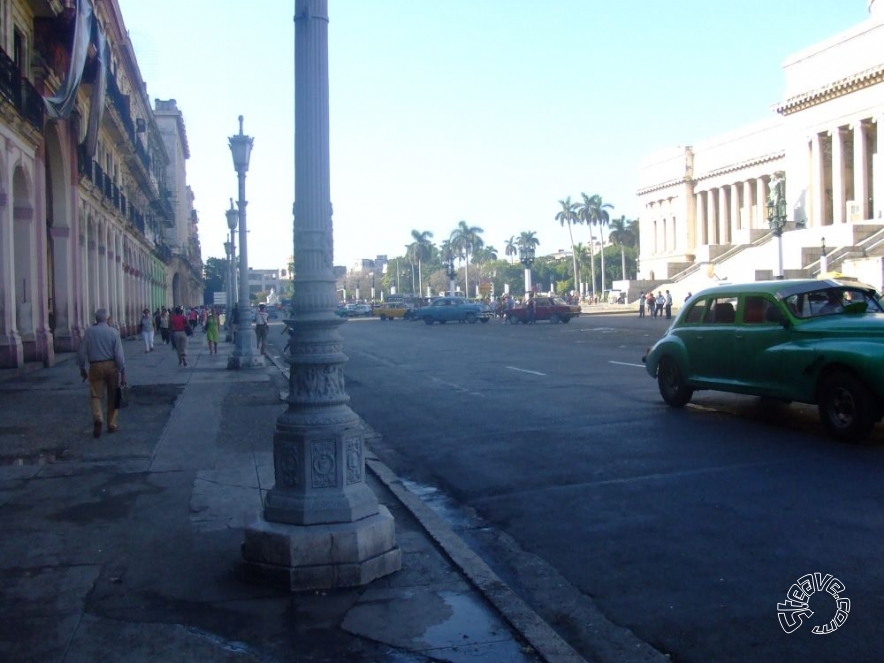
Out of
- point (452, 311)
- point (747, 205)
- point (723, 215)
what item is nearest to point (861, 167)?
point (747, 205)

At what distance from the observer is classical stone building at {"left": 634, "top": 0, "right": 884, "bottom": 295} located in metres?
60.1

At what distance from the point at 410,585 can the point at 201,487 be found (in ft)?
12.4

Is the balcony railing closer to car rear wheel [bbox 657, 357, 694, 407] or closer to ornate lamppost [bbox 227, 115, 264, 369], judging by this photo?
ornate lamppost [bbox 227, 115, 264, 369]

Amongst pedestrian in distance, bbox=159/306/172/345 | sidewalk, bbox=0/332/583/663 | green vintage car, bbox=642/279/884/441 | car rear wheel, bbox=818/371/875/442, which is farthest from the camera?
pedestrian in distance, bbox=159/306/172/345

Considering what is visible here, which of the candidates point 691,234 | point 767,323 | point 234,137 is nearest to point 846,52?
point 691,234

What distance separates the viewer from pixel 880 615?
4957mm

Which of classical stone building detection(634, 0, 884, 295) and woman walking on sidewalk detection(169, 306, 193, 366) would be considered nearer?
woman walking on sidewalk detection(169, 306, 193, 366)

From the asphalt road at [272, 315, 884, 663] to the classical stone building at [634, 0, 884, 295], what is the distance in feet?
129

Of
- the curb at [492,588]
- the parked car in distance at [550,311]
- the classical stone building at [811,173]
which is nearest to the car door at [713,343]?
the curb at [492,588]

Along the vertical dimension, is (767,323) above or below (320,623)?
above

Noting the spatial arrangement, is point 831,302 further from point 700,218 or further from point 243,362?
point 700,218

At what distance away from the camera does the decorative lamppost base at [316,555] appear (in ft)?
18.4

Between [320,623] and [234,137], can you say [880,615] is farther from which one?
[234,137]

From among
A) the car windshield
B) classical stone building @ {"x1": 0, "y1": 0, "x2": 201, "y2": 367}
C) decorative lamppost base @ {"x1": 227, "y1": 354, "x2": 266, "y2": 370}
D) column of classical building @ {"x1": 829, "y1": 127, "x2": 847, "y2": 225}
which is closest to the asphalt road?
the car windshield
